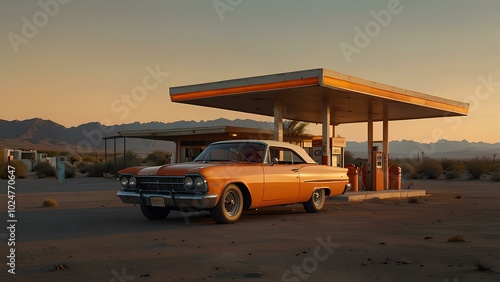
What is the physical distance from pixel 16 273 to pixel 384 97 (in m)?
15.5

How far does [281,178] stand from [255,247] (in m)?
4.25

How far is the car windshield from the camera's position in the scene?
12.6m

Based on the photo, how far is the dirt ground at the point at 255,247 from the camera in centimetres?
673

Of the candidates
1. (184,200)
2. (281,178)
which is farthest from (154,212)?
(281,178)

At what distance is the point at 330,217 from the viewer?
1305 centimetres

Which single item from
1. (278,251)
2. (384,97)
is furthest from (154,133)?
(278,251)

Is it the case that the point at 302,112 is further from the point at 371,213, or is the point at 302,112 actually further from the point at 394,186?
the point at 371,213

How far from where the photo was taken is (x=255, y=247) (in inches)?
336

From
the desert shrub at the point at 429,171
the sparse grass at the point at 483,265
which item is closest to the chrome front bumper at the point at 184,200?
the sparse grass at the point at 483,265

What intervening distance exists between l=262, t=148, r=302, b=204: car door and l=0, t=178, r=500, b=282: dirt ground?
0.50 m

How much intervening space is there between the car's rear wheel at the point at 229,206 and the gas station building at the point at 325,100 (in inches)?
251

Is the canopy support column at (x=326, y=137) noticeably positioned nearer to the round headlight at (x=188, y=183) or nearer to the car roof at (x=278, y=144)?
the car roof at (x=278, y=144)

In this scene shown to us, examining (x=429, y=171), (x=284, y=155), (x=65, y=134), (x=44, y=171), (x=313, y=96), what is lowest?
(x=429, y=171)

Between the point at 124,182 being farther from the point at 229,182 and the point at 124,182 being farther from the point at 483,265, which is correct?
the point at 483,265
